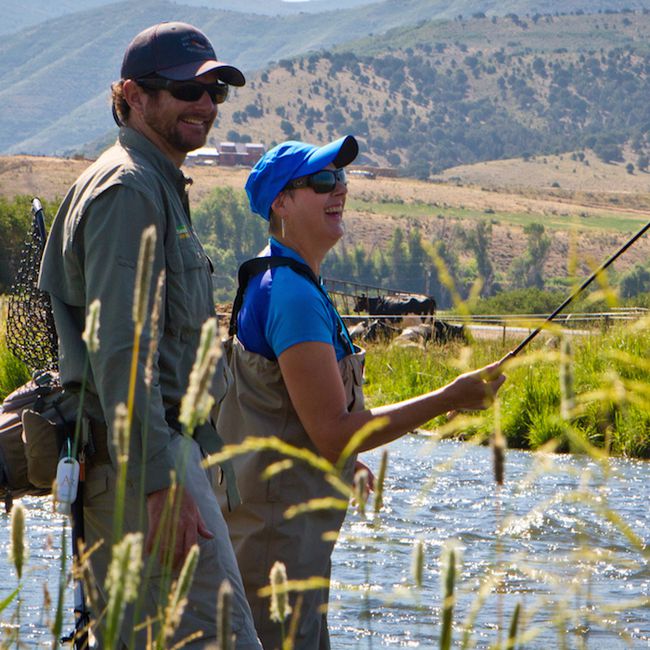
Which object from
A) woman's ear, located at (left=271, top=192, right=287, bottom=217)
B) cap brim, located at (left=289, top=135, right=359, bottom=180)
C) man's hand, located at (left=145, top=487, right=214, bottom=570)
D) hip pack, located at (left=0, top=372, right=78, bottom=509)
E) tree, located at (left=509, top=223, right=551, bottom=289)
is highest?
cap brim, located at (left=289, top=135, right=359, bottom=180)

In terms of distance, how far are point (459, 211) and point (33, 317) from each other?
140208mm

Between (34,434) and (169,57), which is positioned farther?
(169,57)

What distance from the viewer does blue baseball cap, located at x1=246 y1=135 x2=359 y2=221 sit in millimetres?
3459

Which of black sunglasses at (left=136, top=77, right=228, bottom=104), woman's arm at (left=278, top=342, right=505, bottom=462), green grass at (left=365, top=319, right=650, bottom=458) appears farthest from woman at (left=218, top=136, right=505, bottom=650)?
green grass at (left=365, top=319, right=650, bottom=458)

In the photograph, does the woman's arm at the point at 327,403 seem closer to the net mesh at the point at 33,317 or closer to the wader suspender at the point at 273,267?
the wader suspender at the point at 273,267

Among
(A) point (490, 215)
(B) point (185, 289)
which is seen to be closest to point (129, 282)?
(B) point (185, 289)

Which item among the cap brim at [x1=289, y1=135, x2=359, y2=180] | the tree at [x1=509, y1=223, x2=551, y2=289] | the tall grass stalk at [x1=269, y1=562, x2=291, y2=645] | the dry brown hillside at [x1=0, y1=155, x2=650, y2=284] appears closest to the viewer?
the tall grass stalk at [x1=269, y1=562, x2=291, y2=645]

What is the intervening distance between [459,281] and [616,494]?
4447 inches

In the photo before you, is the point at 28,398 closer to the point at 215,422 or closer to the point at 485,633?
the point at 215,422

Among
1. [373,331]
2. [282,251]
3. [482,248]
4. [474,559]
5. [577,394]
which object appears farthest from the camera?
[482,248]

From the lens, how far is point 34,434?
3.01 metres

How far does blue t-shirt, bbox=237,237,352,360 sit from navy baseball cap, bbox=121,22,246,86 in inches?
17.6

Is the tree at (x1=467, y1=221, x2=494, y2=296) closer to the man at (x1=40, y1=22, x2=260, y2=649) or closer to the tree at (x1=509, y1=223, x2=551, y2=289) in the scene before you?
the tree at (x1=509, y1=223, x2=551, y2=289)

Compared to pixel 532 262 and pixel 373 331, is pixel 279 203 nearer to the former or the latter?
pixel 373 331
